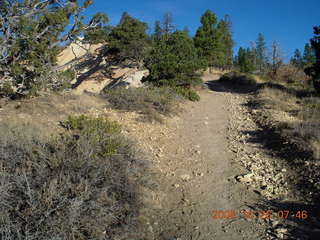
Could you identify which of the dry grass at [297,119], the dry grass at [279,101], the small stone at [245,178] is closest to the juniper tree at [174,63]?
the dry grass at [279,101]

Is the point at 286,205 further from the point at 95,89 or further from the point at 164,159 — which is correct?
the point at 95,89

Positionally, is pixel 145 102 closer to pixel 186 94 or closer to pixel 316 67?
pixel 186 94

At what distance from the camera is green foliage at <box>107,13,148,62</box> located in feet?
61.7

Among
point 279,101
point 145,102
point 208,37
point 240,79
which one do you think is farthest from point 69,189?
point 240,79

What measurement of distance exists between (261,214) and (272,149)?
10.0 feet

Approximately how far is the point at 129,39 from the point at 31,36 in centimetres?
1293

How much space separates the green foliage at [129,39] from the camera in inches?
740

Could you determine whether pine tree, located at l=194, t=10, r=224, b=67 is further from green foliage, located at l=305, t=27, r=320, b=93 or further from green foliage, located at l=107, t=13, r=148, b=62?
green foliage, located at l=305, t=27, r=320, b=93

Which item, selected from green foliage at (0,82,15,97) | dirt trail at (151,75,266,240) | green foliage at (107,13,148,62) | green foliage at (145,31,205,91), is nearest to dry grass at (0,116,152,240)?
dirt trail at (151,75,266,240)

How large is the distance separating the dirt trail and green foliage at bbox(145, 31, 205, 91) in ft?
17.4

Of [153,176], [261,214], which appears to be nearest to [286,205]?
[261,214]

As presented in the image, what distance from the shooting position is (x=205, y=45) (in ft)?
68.4

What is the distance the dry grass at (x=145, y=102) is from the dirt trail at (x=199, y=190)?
3.28 feet

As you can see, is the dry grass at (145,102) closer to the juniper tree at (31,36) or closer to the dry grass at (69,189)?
the juniper tree at (31,36)
